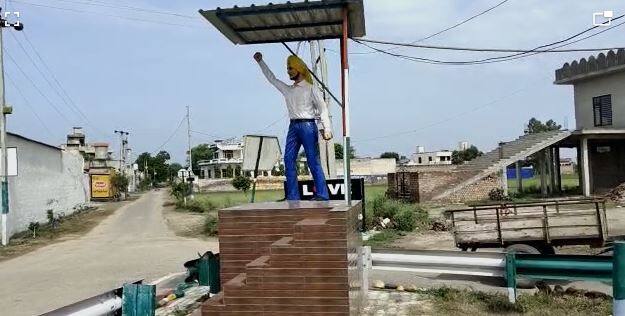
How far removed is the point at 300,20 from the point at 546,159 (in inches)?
1230

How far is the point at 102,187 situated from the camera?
61.9 m

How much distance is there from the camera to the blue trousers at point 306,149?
798 centimetres

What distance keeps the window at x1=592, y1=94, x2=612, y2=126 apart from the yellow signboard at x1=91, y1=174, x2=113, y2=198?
44944mm

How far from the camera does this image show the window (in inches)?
1304

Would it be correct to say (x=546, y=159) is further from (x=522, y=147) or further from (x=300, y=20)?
(x=300, y=20)

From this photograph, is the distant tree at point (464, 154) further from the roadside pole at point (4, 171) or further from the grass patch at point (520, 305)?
the grass patch at point (520, 305)

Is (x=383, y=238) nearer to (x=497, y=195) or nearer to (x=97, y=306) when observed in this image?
(x=97, y=306)

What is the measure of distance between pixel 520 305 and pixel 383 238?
34.8 feet

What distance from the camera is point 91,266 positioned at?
48.2 feet

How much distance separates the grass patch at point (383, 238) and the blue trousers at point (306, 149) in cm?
837

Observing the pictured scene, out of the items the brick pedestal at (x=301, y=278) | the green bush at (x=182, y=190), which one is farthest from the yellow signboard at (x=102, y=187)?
the brick pedestal at (x=301, y=278)

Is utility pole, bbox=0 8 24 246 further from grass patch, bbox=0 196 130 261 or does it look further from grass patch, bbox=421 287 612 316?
grass patch, bbox=421 287 612 316

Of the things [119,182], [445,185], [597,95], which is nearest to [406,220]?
[445,185]

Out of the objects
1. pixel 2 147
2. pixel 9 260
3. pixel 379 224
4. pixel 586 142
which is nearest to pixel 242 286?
pixel 9 260
